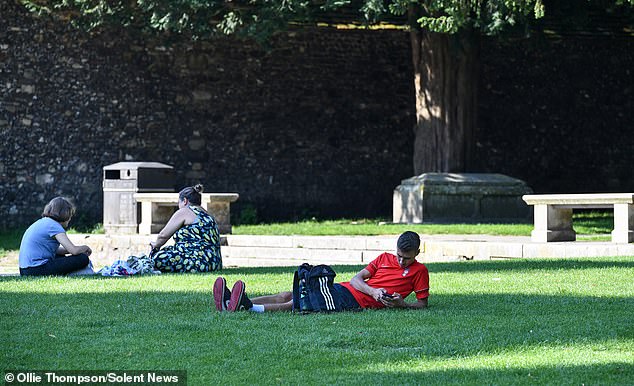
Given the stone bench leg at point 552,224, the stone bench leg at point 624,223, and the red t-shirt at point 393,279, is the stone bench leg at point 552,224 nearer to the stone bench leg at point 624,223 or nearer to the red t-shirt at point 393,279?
the stone bench leg at point 624,223

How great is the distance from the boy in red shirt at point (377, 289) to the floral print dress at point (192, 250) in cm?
335

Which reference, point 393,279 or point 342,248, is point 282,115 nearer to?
point 342,248

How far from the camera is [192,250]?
11883 mm

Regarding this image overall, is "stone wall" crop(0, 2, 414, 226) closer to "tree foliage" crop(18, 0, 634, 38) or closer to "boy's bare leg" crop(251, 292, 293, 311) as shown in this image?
"tree foliage" crop(18, 0, 634, 38)

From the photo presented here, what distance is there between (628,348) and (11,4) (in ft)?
58.2

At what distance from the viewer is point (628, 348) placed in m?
6.63

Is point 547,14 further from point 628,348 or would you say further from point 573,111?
point 628,348

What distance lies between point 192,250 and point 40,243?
4.98 ft

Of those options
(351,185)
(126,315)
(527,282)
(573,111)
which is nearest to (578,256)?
(527,282)

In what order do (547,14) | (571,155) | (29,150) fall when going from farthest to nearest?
(571,155), (29,150), (547,14)

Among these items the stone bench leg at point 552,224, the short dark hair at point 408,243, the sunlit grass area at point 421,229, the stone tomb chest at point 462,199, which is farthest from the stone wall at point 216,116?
the short dark hair at point 408,243

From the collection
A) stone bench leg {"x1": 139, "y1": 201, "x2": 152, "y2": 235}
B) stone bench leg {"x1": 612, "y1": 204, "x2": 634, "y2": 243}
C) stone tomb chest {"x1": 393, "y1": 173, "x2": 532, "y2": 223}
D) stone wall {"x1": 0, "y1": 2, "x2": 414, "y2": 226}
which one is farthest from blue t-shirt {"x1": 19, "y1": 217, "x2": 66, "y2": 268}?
stone wall {"x1": 0, "y1": 2, "x2": 414, "y2": 226}

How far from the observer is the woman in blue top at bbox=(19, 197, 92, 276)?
11.5m

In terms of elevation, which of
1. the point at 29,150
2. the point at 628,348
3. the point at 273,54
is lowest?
the point at 628,348
